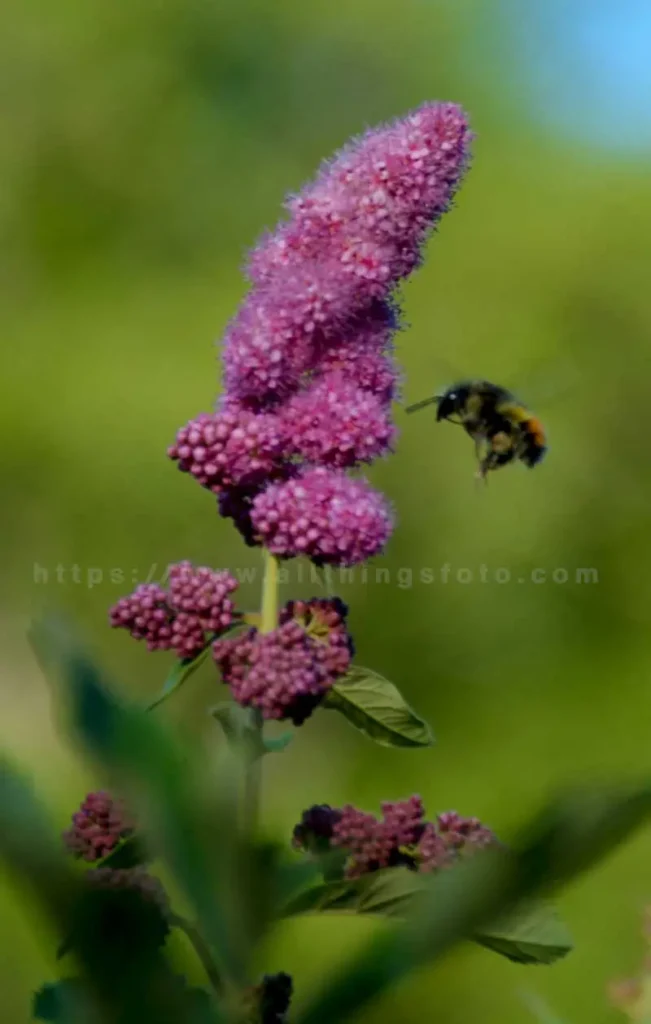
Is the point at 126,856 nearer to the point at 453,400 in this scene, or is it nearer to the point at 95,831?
the point at 95,831

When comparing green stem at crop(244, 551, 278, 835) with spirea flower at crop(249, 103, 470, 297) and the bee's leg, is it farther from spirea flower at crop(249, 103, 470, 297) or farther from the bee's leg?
the bee's leg

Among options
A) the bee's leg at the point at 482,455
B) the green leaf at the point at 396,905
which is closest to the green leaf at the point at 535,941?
the green leaf at the point at 396,905

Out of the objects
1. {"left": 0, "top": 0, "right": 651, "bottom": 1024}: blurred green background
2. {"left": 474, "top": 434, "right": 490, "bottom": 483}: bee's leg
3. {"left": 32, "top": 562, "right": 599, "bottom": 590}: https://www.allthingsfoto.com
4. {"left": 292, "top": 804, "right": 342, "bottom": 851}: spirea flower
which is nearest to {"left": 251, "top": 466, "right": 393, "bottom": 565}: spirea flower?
{"left": 292, "top": 804, "right": 342, "bottom": 851}: spirea flower

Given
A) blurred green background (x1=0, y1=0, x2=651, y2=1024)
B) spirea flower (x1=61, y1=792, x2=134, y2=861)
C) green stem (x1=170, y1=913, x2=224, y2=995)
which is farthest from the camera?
blurred green background (x1=0, y1=0, x2=651, y2=1024)

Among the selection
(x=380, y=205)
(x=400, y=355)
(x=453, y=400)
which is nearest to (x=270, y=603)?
(x=380, y=205)

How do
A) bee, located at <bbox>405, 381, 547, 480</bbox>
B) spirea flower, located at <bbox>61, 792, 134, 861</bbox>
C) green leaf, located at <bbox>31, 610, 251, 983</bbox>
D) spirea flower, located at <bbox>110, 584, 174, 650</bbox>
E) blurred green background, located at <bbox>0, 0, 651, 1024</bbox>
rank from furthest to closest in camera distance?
blurred green background, located at <bbox>0, 0, 651, 1024</bbox>
bee, located at <bbox>405, 381, 547, 480</bbox>
spirea flower, located at <bbox>110, 584, 174, 650</bbox>
spirea flower, located at <bbox>61, 792, 134, 861</bbox>
green leaf, located at <bbox>31, 610, 251, 983</bbox>

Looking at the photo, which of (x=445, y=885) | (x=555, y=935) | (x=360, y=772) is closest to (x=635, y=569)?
(x=360, y=772)
